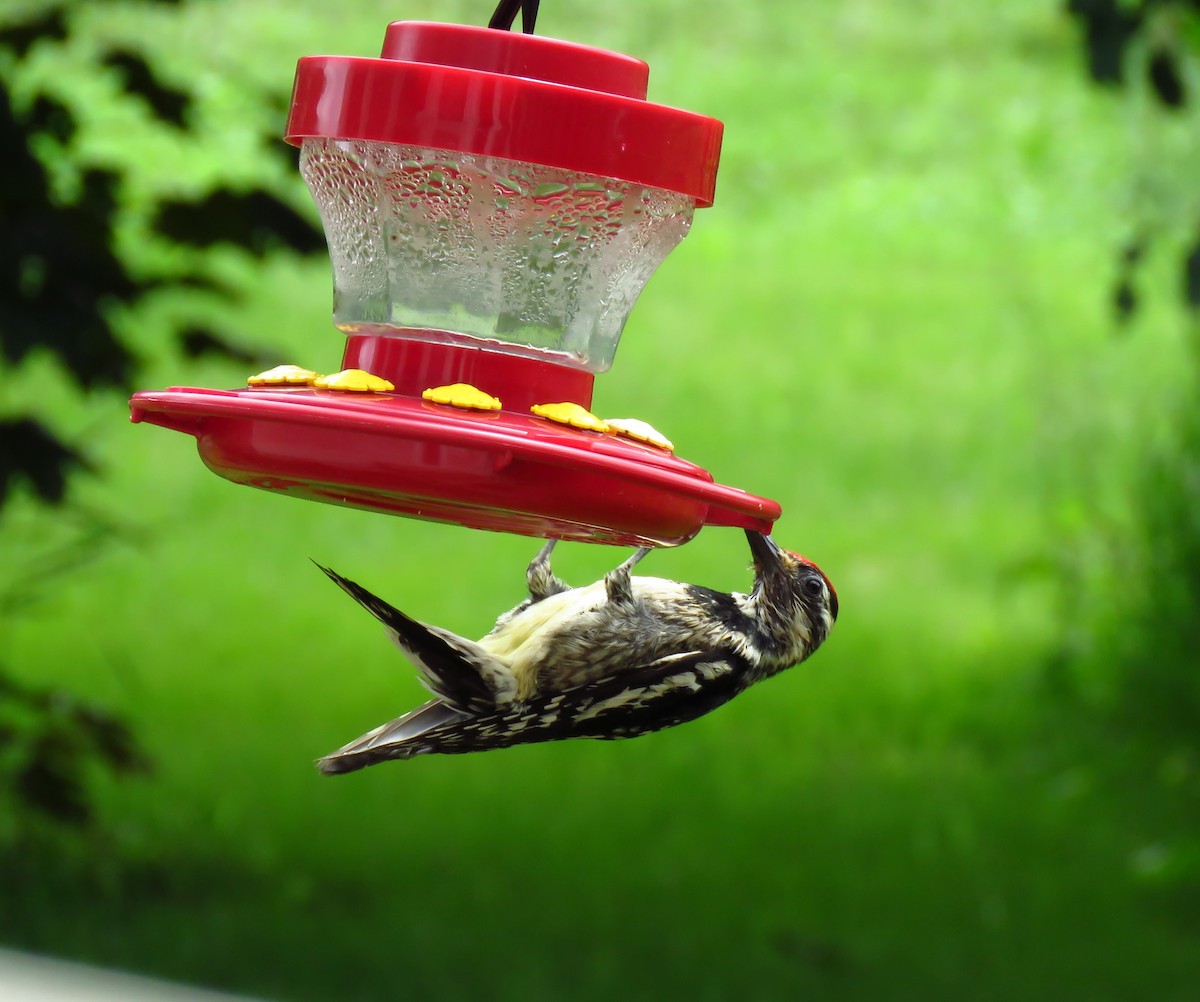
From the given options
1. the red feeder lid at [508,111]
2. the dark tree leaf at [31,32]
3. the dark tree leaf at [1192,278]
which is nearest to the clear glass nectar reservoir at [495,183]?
the red feeder lid at [508,111]

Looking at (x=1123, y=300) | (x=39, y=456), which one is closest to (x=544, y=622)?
(x=39, y=456)

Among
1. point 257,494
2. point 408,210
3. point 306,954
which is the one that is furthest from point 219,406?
point 257,494

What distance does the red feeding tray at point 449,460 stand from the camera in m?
2.01

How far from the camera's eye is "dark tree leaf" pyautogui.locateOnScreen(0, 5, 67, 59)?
208 inches

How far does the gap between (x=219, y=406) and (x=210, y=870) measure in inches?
238

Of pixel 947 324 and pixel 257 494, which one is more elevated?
pixel 947 324

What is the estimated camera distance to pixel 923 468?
40.3ft

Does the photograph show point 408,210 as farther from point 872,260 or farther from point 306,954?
point 872,260

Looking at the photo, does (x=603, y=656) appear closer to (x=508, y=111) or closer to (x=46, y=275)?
(x=508, y=111)

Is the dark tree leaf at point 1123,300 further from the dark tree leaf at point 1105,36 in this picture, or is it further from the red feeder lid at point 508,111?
the red feeder lid at point 508,111

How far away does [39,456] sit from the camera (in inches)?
209

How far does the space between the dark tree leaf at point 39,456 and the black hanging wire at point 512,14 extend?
3322 millimetres

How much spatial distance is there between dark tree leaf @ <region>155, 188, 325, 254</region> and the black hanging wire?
9.41 feet

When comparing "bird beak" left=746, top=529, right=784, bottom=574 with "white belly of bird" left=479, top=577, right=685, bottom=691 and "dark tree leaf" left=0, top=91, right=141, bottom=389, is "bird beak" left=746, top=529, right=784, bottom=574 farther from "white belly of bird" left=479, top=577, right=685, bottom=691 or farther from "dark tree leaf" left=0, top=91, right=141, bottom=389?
"dark tree leaf" left=0, top=91, right=141, bottom=389
